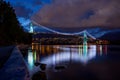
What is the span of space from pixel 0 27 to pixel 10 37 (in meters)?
9.14

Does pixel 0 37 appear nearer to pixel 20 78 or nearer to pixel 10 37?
pixel 10 37

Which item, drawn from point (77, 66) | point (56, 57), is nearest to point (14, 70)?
point (77, 66)

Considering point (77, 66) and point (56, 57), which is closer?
point (77, 66)

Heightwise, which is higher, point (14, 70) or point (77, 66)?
point (14, 70)

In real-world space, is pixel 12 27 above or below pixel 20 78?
above

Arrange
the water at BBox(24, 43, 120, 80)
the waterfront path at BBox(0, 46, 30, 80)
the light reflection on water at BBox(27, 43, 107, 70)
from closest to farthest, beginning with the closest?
the waterfront path at BBox(0, 46, 30, 80) → the water at BBox(24, 43, 120, 80) → the light reflection on water at BBox(27, 43, 107, 70)

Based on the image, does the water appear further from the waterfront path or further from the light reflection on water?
the waterfront path

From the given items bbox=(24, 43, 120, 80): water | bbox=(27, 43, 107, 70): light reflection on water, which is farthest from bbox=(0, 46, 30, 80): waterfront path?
bbox=(27, 43, 107, 70): light reflection on water

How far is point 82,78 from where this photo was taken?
22.8 m

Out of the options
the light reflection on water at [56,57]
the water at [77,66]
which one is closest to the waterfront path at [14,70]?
the water at [77,66]

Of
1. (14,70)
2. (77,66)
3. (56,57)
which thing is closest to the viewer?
(14,70)

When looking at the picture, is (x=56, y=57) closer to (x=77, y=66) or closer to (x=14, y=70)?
(x=77, y=66)

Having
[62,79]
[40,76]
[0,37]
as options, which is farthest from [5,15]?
[40,76]

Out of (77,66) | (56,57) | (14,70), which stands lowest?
(77,66)
